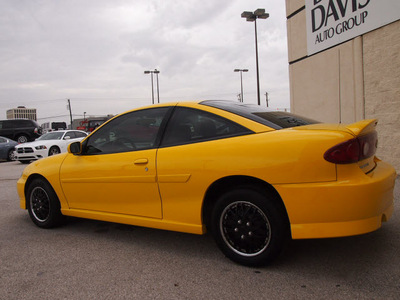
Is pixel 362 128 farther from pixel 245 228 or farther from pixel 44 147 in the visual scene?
pixel 44 147

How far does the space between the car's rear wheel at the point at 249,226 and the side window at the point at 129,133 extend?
1.03 metres

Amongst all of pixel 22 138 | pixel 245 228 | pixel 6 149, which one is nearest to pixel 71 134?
pixel 6 149

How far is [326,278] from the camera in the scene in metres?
2.72

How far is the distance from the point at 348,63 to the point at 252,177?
6.76 m

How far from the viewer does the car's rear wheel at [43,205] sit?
4288 millimetres

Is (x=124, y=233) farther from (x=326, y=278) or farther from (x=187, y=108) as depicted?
(x=326, y=278)

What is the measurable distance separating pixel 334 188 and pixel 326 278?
75cm

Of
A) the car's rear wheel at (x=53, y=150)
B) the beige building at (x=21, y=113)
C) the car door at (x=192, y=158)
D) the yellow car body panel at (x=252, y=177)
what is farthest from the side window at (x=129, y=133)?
the beige building at (x=21, y=113)

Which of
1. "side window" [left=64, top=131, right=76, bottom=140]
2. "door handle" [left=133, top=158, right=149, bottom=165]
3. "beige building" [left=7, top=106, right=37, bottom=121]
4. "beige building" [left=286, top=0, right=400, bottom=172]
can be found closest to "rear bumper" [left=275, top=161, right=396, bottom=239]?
"door handle" [left=133, top=158, right=149, bottom=165]

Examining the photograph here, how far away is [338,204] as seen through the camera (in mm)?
2582

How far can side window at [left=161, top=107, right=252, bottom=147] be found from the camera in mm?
3096

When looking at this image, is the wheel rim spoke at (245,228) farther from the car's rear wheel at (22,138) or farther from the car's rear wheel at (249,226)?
the car's rear wheel at (22,138)

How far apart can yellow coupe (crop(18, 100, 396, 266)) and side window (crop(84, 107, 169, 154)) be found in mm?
13

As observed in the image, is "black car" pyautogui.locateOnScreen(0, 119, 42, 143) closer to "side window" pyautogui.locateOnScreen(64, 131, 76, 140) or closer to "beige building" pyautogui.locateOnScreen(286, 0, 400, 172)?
"side window" pyautogui.locateOnScreen(64, 131, 76, 140)
